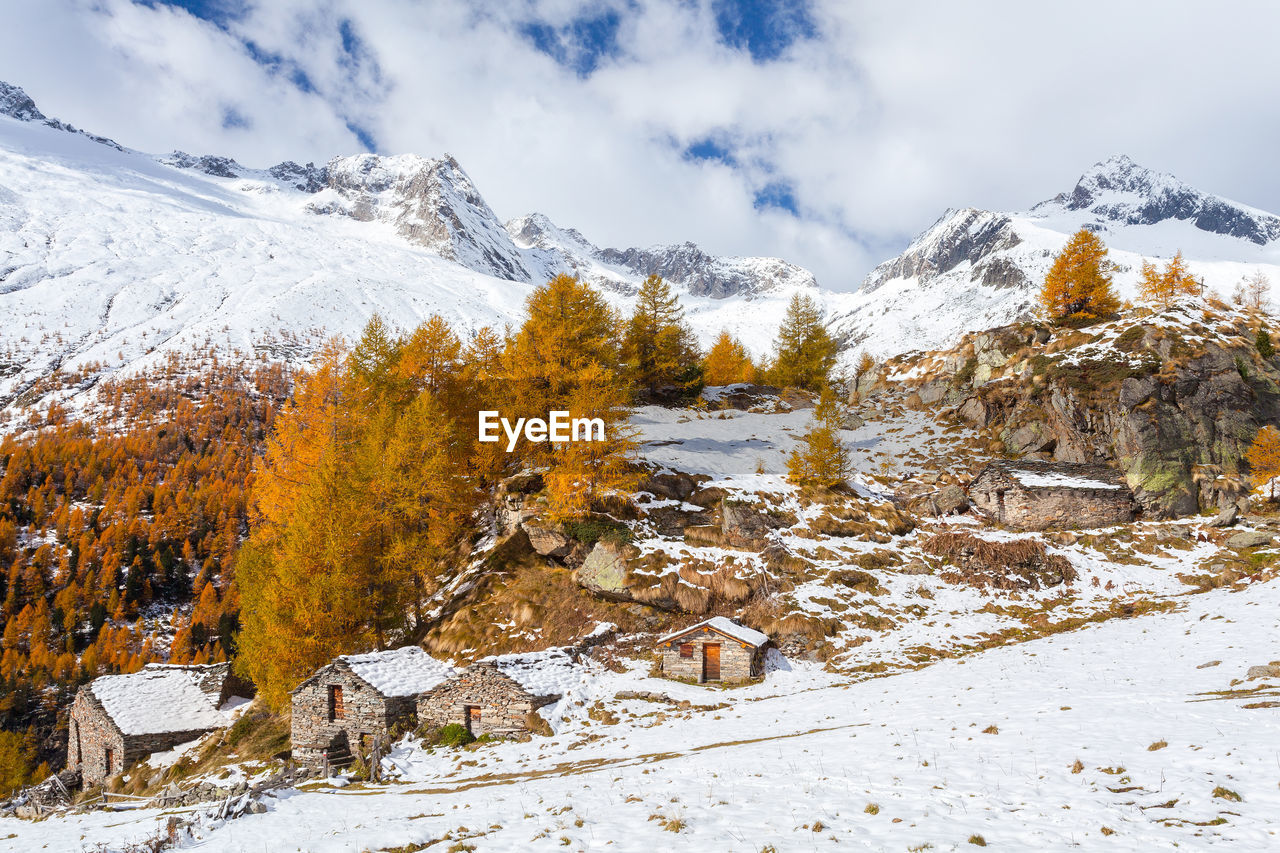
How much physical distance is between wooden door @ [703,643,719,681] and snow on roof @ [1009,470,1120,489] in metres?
23.9

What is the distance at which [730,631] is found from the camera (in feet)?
90.0

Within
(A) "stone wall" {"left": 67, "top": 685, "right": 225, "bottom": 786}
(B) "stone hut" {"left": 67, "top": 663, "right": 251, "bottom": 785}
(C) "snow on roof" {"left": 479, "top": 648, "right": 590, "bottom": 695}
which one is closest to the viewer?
(C) "snow on roof" {"left": 479, "top": 648, "right": 590, "bottom": 695}

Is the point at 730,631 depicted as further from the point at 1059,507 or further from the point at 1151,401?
the point at 1151,401

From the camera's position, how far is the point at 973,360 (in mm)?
54094

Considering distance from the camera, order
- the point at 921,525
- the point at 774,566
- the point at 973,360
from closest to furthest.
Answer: the point at 774,566 → the point at 921,525 → the point at 973,360

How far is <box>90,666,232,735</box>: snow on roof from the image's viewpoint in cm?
3228

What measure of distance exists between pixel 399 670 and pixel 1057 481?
1545 inches

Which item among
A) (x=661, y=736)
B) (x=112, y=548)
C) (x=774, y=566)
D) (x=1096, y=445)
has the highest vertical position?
(x=1096, y=445)

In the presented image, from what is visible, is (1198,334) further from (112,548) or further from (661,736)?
(112,548)

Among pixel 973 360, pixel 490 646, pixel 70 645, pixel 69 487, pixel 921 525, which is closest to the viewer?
pixel 490 646

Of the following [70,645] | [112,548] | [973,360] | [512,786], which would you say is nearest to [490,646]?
[512,786]

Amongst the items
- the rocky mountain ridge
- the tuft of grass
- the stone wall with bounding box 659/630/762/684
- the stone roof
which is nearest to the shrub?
the stone wall with bounding box 659/630/762/684

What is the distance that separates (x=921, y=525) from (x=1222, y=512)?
628 inches

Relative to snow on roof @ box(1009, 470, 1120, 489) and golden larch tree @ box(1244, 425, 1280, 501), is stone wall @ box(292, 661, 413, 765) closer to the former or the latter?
snow on roof @ box(1009, 470, 1120, 489)
